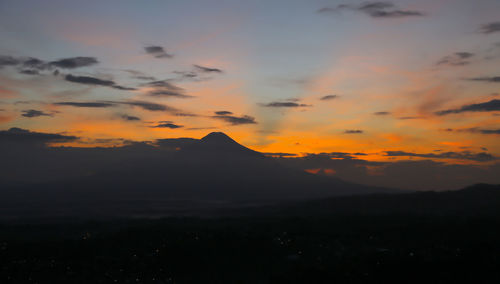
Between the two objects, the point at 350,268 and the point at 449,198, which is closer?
the point at 350,268

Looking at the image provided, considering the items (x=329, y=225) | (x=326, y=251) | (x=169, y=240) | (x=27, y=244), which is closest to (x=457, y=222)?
(x=329, y=225)

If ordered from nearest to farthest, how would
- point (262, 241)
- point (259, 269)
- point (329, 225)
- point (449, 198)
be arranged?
point (259, 269) < point (262, 241) < point (329, 225) < point (449, 198)

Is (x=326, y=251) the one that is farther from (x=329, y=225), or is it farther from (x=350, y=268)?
(x=329, y=225)

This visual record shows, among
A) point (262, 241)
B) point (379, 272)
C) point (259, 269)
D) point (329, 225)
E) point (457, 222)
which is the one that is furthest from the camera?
point (329, 225)

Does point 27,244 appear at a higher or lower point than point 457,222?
lower

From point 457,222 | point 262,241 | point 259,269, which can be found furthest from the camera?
point 457,222

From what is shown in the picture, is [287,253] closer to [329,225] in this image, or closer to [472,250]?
[472,250]

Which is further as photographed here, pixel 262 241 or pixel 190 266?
pixel 262 241

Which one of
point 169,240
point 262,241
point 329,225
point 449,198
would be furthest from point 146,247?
point 449,198

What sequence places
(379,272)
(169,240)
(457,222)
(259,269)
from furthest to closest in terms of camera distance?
(457,222)
(169,240)
(259,269)
(379,272)
